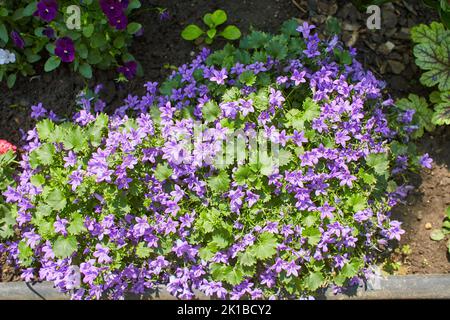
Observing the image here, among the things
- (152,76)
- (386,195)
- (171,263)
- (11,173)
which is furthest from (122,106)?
(386,195)

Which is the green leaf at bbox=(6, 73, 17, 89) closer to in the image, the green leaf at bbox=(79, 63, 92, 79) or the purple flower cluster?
the green leaf at bbox=(79, 63, 92, 79)

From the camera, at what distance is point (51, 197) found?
10.7 feet

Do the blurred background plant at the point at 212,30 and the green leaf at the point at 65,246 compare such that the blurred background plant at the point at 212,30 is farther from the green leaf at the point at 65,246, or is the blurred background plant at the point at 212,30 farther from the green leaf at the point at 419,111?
the green leaf at the point at 65,246

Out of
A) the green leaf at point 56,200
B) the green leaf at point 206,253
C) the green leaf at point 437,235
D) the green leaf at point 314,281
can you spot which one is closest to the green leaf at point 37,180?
the green leaf at point 56,200

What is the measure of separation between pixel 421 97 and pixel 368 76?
516 millimetres

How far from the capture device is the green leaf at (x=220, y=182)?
3.24 meters

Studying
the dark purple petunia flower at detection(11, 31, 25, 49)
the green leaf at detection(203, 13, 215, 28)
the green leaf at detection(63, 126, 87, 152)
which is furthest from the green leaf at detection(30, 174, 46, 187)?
the green leaf at detection(203, 13, 215, 28)

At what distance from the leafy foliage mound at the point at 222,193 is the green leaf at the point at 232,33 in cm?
38

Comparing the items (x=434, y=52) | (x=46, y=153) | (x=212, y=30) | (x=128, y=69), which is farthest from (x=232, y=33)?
(x=46, y=153)

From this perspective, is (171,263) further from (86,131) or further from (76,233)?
(86,131)

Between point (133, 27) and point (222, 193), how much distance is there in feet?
4.31

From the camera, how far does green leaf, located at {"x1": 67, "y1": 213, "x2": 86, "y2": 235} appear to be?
10.6 ft

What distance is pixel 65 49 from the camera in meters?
3.65
